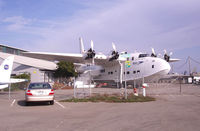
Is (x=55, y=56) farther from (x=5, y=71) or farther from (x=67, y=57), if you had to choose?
(x=5, y=71)

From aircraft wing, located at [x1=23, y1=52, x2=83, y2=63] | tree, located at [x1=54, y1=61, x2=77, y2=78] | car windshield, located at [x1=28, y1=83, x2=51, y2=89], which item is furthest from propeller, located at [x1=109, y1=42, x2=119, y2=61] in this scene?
car windshield, located at [x1=28, y1=83, x2=51, y2=89]

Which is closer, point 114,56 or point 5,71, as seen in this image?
→ point 5,71

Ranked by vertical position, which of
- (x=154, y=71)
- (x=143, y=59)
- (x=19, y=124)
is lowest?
(x=19, y=124)

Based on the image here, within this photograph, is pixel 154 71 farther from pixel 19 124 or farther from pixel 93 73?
pixel 19 124

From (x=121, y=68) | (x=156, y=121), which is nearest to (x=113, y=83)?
(x=121, y=68)

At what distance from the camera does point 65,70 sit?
1463 inches

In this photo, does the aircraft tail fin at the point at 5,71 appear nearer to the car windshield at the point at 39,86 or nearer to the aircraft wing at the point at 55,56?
the car windshield at the point at 39,86

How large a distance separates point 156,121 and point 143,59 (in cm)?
2182

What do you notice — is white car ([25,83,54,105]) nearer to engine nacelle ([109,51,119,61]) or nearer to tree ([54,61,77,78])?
engine nacelle ([109,51,119,61])

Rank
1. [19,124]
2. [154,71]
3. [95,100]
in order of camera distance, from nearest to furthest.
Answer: [19,124]
[95,100]
[154,71]

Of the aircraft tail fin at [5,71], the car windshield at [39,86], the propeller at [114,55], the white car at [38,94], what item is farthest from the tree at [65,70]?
the white car at [38,94]

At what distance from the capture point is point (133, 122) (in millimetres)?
6656

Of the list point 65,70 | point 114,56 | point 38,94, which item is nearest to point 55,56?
point 65,70

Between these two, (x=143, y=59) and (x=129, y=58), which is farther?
(x=129, y=58)
